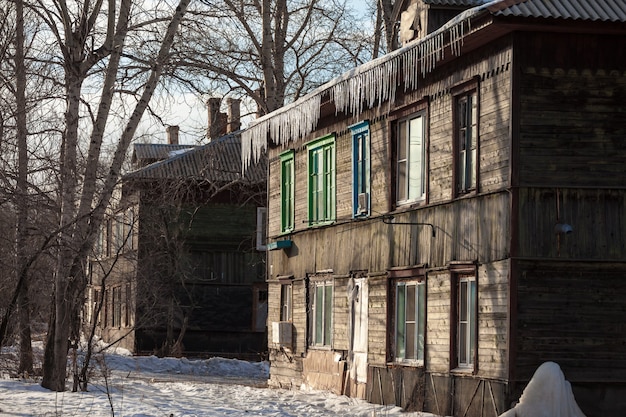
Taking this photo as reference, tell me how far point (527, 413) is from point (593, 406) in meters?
1.27

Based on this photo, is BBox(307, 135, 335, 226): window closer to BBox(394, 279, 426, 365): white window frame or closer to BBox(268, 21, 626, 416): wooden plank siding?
BBox(394, 279, 426, 365): white window frame

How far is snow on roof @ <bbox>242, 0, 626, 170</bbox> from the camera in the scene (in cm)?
1655

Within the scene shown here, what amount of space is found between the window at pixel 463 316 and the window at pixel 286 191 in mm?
9288

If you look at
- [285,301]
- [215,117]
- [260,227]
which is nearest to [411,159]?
[285,301]

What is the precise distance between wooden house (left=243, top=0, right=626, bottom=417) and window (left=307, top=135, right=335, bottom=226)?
1.87 m

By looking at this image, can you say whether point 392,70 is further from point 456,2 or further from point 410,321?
point 410,321

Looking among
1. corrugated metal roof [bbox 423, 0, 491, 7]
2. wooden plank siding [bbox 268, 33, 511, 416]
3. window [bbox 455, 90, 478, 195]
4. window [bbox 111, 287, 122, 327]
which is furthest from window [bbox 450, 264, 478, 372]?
window [bbox 111, 287, 122, 327]

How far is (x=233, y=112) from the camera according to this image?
4706 centimetres

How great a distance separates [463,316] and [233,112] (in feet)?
97.5

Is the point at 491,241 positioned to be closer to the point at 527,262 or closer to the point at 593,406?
the point at 527,262

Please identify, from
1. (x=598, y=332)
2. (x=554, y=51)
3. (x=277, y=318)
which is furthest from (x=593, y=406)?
(x=277, y=318)

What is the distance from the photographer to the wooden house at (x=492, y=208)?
55.1 feet

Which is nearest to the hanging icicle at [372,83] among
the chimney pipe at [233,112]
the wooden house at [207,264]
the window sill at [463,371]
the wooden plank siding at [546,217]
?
the wooden plank siding at [546,217]

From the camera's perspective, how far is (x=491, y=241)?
17.3m
